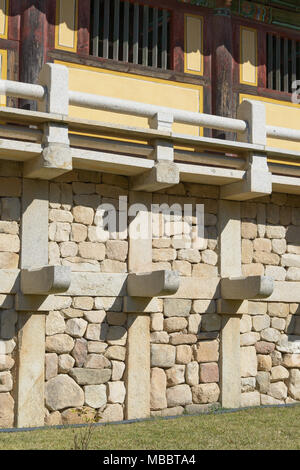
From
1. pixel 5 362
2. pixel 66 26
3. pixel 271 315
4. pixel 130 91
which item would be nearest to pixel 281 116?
pixel 130 91

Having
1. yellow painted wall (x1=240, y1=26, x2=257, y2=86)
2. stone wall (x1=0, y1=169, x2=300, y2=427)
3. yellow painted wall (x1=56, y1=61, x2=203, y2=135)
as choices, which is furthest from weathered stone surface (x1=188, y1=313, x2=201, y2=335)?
yellow painted wall (x1=240, y1=26, x2=257, y2=86)

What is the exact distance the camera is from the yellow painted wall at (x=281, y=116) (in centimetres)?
1253

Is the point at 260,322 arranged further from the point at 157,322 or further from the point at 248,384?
the point at 157,322

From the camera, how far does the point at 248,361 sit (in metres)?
11.1

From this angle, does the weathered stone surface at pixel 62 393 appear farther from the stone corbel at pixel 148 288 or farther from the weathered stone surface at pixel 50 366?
the stone corbel at pixel 148 288

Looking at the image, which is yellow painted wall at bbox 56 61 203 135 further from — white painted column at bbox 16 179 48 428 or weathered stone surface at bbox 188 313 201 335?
weathered stone surface at bbox 188 313 201 335

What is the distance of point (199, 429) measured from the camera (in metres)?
9.38

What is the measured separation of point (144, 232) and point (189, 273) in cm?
90

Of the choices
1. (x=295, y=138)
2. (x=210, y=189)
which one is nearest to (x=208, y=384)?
(x=210, y=189)

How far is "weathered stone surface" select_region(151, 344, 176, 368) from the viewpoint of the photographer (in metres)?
10.3

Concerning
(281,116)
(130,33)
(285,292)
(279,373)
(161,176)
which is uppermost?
(130,33)

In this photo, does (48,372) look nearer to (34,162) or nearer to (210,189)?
(34,162)

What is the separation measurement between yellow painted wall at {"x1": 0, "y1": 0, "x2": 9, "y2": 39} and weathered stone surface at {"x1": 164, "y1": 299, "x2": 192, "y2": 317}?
14.3ft

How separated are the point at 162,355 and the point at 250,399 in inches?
61.5
